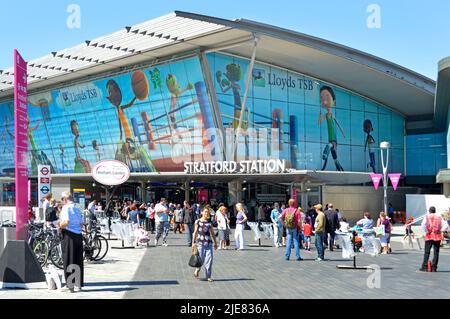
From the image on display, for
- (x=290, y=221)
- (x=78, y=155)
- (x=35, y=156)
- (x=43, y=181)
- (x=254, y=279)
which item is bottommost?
(x=254, y=279)

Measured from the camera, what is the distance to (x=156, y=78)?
41.5 m

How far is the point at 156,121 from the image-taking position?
1686 inches

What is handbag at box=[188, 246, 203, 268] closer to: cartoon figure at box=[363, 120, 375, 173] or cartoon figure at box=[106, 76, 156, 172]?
cartoon figure at box=[106, 76, 156, 172]

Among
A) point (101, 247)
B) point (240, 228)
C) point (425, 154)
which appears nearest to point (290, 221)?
point (240, 228)

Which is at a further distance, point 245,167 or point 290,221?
point 245,167

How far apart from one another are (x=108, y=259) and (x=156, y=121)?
26.8 metres

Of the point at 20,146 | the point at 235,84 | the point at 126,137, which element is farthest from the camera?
the point at 126,137

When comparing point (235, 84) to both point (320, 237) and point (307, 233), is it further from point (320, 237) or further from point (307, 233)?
point (320, 237)

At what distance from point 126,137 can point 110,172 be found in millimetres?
27509

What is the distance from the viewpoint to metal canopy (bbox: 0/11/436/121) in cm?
3409

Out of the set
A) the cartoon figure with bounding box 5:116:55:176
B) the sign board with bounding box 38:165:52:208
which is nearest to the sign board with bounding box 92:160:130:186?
the sign board with bounding box 38:165:52:208

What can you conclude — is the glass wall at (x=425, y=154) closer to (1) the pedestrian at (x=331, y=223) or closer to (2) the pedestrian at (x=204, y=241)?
(1) the pedestrian at (x=331, y=223)

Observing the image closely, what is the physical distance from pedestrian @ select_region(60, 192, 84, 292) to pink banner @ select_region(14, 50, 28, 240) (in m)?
1.04

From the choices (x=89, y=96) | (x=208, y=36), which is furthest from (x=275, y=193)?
(x=89, y=96)
